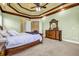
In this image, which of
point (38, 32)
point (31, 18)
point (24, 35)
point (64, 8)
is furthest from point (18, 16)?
→ point (64, 8)

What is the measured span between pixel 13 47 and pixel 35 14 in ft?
2.56

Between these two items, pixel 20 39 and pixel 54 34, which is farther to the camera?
pixel 54 34

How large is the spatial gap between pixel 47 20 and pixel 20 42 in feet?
→ 2.36

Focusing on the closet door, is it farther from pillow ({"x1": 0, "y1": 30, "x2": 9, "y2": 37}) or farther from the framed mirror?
pillow ({"x1": 0, "y1": 30, "x2": 9, "y2": 37})

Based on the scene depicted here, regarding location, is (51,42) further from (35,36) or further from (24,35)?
(24,35)

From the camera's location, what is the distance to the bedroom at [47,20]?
1840 millimetres

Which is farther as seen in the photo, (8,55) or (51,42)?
(51,42)

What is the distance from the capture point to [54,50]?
187 centimetres

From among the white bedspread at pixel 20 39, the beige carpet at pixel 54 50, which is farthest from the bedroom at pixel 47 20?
the white bedspread at pixel 20 39

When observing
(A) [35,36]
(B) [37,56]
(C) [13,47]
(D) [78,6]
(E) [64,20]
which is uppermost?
(D) [78,6]

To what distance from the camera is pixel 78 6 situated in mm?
1830

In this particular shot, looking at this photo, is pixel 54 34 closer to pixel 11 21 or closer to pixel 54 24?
pixel 54 24

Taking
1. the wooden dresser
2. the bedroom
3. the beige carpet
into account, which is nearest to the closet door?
the bedroom

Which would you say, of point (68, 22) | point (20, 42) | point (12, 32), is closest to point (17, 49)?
point (20, 42)
